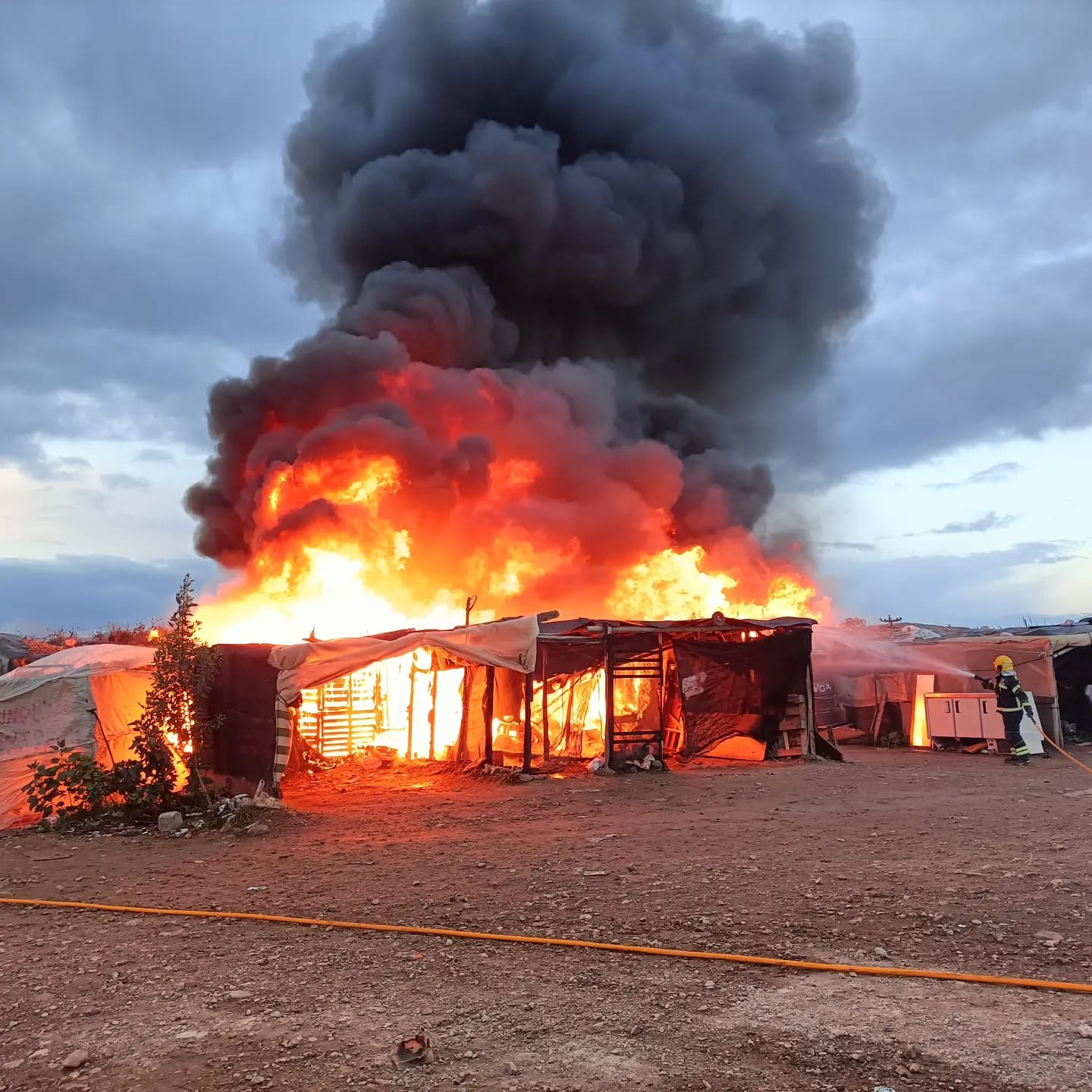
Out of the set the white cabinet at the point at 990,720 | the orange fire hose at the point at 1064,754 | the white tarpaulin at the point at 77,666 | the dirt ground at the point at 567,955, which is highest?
the white tarpaulin at the point at 77,666

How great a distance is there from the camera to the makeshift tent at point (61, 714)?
11508 millimetres

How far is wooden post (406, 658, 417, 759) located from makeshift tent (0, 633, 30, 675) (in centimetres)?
1023

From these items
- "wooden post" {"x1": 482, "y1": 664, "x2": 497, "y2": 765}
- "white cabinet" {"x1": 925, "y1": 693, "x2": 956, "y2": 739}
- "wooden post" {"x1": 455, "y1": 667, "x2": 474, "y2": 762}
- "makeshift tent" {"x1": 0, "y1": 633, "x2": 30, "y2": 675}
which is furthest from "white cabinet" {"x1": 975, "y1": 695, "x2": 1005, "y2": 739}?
"makeshift tent" {"x1": 0, "y1": 633, "x2": 30, "y2": 675}

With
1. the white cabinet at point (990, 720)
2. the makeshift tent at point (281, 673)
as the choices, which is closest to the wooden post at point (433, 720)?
the makeshift tent at point (281, 673)

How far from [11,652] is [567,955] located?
2376 cm

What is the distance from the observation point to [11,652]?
2377 centimetres

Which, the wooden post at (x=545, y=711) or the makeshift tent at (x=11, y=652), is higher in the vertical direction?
the makeshift tent at (x=11, y=652)

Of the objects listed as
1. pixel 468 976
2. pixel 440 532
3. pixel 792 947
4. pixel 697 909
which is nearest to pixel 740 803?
pixel 697 909

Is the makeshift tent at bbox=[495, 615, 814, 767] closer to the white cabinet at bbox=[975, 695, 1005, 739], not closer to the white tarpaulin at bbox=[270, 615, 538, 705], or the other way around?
the white tarpaulin at bbox=[270, 615, 538, 705]

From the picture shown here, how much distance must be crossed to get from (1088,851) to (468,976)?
6.09 meters

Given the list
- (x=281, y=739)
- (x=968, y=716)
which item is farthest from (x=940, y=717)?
(x=281, y=739)

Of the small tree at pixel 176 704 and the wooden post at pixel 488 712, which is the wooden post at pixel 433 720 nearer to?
the wooden post at pixel 488 712

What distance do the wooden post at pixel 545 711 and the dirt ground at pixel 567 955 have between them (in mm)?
4690

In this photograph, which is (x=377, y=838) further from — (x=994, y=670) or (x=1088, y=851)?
(x=994, y=670)
